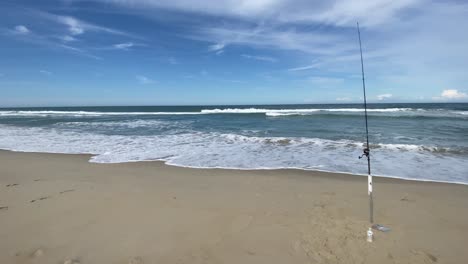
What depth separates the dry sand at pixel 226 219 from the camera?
314 cm

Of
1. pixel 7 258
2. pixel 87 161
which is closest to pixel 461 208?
pixel 7 258

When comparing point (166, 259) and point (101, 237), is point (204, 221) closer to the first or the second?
point (166, 259)

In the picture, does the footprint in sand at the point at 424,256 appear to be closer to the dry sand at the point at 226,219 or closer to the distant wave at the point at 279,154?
the dry sand at the point at 226,219

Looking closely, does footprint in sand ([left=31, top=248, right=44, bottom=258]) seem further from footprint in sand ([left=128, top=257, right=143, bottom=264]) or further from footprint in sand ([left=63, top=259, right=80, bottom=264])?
footprint in sand ([left=128, top=257, right=143, bottom=264])

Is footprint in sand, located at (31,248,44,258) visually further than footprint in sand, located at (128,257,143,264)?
Yes

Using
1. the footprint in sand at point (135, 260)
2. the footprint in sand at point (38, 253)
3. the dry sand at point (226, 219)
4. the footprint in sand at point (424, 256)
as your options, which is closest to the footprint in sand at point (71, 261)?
the dry sand at point (226, 219)

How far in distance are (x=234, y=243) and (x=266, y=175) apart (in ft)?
10.9

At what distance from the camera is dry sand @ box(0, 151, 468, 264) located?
10.3 feet

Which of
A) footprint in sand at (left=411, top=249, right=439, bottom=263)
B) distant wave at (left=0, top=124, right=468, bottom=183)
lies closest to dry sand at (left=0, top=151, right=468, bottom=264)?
footprint in sand at (left=411, top=249, right=439, bottom=263)

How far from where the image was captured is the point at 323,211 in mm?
4289

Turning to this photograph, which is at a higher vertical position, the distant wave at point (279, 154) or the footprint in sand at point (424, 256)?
the distant wave at point (279, 154)

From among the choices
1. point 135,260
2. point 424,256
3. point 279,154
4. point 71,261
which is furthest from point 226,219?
point 279,154

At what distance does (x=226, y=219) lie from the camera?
4.04 meters

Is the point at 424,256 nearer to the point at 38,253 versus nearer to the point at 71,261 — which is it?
the point at 71,261
